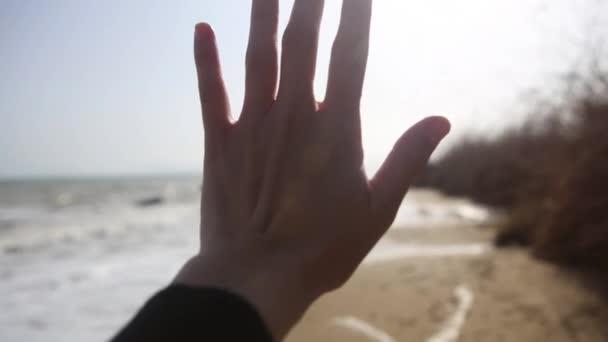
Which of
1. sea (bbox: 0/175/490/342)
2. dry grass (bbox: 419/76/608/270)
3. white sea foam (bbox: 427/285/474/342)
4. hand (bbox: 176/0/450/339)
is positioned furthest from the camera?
dry grass (bbox: 419/76/608/270)

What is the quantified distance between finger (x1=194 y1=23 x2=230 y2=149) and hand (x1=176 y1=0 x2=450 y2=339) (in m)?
0.04

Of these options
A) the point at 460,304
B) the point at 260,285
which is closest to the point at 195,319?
the point at 260,285

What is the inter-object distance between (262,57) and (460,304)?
8.59 ft

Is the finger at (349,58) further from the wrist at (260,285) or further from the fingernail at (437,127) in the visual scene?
the wrist at (260,285)

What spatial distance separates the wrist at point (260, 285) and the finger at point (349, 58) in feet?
1.02

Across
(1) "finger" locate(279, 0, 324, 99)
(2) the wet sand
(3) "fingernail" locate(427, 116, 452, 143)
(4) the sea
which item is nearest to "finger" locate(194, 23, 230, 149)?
(1) "finger" locate(279, 0, 324, 99)

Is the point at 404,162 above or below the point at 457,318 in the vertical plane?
above

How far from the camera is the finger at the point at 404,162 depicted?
0.80m

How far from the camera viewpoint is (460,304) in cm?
298

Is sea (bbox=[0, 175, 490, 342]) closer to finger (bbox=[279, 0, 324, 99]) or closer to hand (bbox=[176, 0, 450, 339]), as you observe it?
hand (bbox=[176, 0, 450, 339])

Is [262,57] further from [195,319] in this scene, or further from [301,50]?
[195,319]

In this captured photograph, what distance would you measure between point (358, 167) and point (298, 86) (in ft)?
0.58

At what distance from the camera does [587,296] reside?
2826mm

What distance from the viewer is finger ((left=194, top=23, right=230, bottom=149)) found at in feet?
2.95
